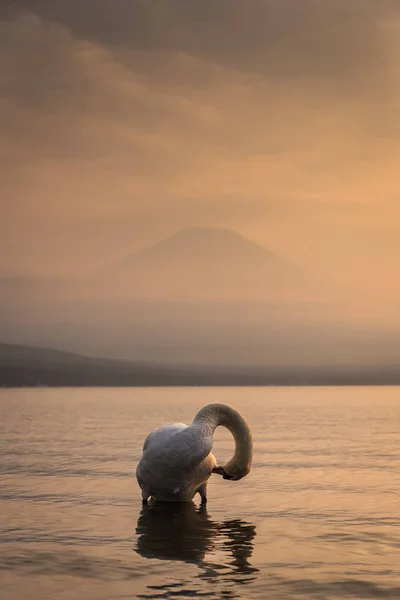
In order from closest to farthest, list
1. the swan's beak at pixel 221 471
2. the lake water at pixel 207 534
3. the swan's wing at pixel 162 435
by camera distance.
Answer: the lake water at pixel 207 534 < the swan's wing at pixel 162 435 < the swan's beak at pixel 221 471

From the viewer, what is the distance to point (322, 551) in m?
18.8

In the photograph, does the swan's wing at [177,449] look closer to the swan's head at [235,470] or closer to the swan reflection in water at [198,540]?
the swan reflection in water at [198,540]

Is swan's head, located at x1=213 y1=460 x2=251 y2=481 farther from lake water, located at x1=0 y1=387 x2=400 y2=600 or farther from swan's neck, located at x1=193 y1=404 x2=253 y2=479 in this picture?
lake water, located at x1=0 y1=387 x2=400 y2=600

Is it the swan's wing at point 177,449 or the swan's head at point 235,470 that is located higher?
the swan's wing at point 177,449

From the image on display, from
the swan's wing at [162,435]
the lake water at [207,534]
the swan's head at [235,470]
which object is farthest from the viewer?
the swan's head at [235,470]

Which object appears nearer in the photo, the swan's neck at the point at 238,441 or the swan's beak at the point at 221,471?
the swan's beak at the point at 221,471

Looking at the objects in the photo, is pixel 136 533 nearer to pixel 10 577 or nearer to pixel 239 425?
pixel 10 577

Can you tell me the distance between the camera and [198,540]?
1984 cm

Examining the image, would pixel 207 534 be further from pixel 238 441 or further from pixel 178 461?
pixel 238 441

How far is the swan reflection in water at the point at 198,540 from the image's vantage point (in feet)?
55.6

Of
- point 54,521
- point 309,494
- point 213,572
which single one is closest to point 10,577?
point 213,572

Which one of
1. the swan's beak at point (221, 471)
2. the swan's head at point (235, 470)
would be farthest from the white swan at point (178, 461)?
the swan's head at point (235, 470)

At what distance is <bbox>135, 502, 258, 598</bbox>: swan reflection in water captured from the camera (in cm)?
1695

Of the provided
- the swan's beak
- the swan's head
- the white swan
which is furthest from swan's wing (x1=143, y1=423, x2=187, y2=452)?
the swan's head
